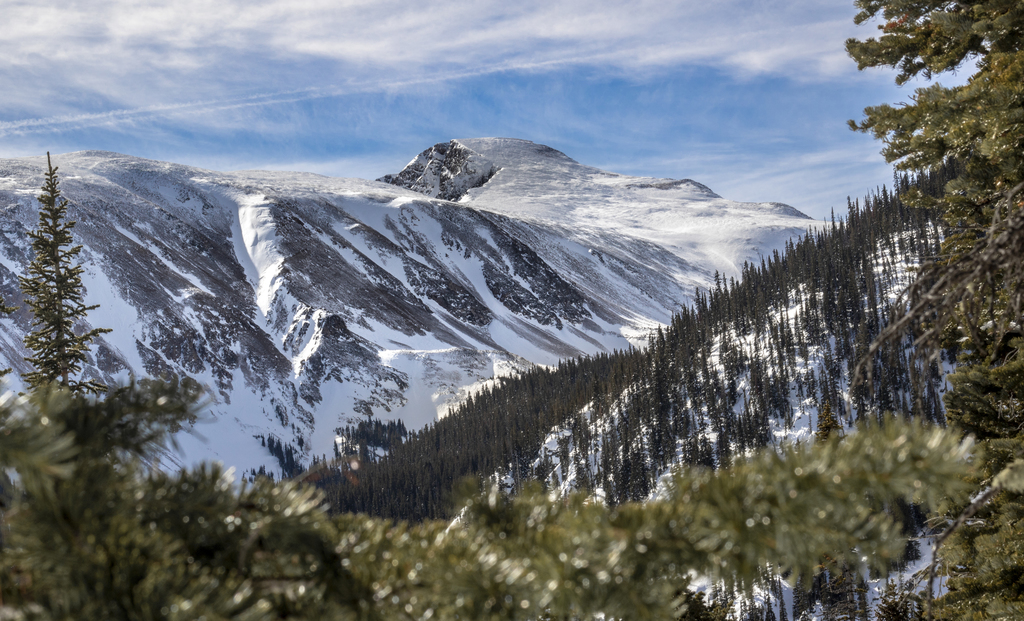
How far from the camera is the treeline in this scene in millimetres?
85312

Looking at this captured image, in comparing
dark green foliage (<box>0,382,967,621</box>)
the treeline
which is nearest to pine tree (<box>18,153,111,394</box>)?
dark green foliage (<box>0,382,967,621</box>)

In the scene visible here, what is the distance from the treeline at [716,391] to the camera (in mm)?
85312

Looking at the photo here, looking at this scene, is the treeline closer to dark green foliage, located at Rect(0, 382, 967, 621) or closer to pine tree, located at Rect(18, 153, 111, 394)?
pine tree, located at Rect(18, 153, 111, 394)

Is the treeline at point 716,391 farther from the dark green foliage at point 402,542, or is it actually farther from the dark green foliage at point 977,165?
the dark green foliage at point 402,542

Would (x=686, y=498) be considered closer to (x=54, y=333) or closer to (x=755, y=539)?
(x=755, y=539)

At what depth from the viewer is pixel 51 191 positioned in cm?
1848

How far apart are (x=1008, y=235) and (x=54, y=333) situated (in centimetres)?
2238

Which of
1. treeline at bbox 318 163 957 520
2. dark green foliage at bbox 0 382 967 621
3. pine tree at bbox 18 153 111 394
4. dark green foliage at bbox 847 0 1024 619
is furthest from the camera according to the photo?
treeline at bbox 318 163 957 520

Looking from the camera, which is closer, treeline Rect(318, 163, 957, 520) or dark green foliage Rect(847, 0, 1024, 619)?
dark green foliage Rect(847, 0, 1024, 619)

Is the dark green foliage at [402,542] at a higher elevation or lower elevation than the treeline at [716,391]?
higher

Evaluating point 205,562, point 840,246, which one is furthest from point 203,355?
point 205,562

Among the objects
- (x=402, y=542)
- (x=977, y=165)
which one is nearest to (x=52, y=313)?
(x=402, y=542)

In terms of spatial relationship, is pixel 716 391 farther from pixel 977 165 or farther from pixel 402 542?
pixel 402 542

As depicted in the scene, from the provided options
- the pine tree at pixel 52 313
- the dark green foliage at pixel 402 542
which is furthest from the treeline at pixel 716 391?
the dark green foliage at pixel 402 542
